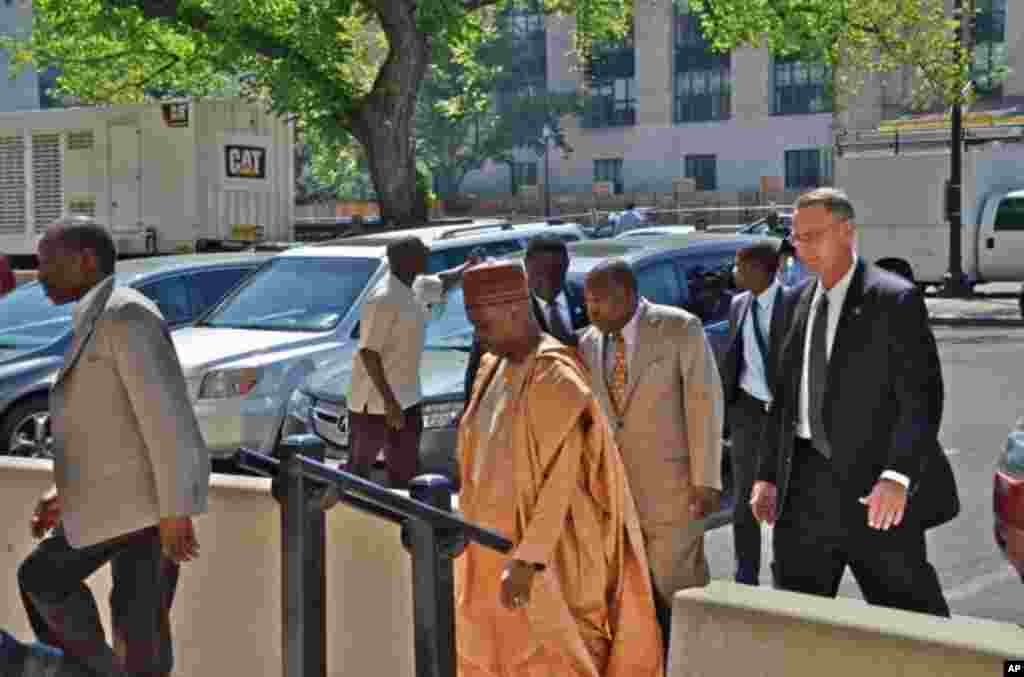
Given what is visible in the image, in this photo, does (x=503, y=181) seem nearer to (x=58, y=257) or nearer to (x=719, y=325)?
(x=719, y=325)

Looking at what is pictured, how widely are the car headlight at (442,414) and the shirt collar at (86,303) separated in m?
4.40

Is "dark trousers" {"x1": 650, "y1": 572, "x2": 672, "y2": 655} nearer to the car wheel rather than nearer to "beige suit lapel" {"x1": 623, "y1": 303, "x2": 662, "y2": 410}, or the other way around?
"beige suit lapel" {"x1": 623, "y1": 303, "x2": 662, "y2": 410}

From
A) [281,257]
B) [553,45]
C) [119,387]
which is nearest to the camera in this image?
[119,387]

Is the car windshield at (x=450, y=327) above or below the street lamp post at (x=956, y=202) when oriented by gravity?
below

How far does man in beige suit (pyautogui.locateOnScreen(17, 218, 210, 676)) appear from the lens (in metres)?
4.58

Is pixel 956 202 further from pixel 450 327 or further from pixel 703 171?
pixel 703 171

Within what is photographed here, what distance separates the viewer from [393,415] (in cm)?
793

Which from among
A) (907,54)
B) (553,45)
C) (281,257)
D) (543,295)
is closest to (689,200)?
(553,45)

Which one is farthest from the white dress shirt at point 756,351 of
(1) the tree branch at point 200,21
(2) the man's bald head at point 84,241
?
(1) the tree branch at point 200,21

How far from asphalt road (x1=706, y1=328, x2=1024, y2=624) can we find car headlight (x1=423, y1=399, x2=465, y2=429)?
64.6 inches

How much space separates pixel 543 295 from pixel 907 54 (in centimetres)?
1987

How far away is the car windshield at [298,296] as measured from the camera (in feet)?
35.9

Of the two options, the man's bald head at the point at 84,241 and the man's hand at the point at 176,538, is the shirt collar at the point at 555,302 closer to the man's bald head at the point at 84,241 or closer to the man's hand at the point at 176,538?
the man's bald head at the point at 84,241

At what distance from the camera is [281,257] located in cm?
1169
